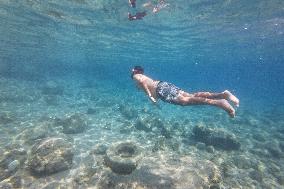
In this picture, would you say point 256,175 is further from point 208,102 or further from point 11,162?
point 11,162

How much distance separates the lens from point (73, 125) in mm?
16422

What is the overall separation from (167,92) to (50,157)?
5.89 m

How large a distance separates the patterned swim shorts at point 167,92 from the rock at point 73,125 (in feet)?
31.2

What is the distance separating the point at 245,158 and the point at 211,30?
19995 mm

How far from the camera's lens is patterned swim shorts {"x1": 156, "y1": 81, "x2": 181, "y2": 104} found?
821 centimetres

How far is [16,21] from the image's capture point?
90.8 ft

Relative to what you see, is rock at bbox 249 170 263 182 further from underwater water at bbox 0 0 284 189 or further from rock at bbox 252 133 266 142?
rock at bbox 252 133 266 142

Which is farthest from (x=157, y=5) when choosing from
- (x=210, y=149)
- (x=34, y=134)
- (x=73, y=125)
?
(x=34, y=134)

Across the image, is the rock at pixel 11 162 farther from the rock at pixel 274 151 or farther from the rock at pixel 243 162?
the rock at pixel 274 151

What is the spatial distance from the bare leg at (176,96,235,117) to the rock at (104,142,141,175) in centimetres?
355

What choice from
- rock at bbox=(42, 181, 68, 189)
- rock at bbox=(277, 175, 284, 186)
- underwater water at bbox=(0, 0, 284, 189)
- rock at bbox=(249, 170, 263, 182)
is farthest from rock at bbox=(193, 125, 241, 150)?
rock at bbox=(42, 181, 68, 189)

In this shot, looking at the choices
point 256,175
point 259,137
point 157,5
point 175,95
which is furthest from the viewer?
point 157,5

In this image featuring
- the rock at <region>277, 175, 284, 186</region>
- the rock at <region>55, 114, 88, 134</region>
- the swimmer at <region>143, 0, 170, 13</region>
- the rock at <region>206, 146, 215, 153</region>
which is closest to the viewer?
the rock at <region>277, 175, 284, 186</region>

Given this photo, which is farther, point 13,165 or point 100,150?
point 100,150
